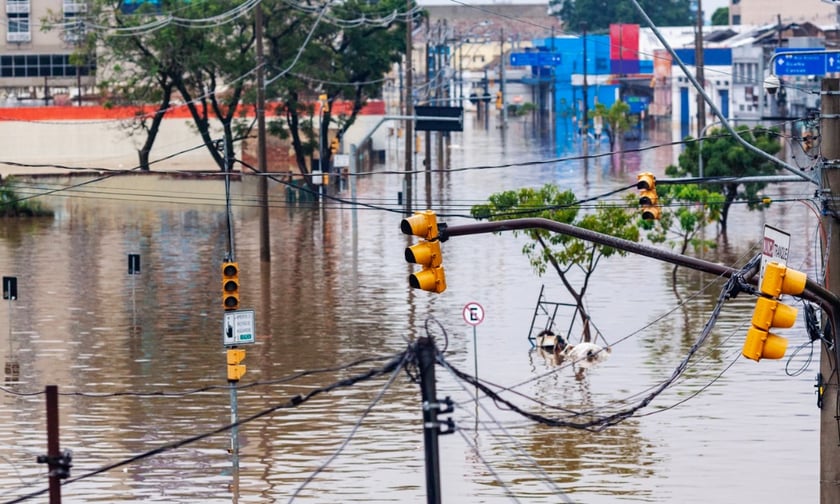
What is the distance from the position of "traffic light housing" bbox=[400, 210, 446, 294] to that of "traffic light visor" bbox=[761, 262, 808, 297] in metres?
3.26

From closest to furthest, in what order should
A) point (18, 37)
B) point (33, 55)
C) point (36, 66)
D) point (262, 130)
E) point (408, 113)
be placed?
point (262, 130) → point (408, 113) → point (18, 37) → point (33, 55) → point (36, 66)

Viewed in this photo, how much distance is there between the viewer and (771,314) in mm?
15750

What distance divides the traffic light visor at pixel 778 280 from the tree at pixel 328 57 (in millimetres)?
54538

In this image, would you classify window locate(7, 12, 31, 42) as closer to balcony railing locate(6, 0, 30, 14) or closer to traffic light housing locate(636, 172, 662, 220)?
balcony railing locate(6, 0, 30, 14)

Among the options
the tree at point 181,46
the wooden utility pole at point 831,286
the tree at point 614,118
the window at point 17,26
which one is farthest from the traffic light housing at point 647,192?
the tree at point 614,118

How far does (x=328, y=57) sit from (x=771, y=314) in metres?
61.1

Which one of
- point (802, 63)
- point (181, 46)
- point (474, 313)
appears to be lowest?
point (474, 313)

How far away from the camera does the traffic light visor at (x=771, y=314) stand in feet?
51.6

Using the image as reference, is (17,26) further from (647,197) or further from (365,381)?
(647,197)

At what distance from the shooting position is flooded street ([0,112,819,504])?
80.9 feet

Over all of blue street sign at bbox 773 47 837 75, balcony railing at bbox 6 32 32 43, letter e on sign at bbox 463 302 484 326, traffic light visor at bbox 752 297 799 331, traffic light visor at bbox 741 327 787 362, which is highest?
balcony railing at bbox 6 32 32 43

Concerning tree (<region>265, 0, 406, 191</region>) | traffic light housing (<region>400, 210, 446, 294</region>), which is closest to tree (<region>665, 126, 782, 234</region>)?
tree (<region>265, 0, 406, 191</region>)

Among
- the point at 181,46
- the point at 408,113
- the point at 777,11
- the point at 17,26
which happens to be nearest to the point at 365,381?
the point at 408,113

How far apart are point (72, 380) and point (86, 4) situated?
167 feet
